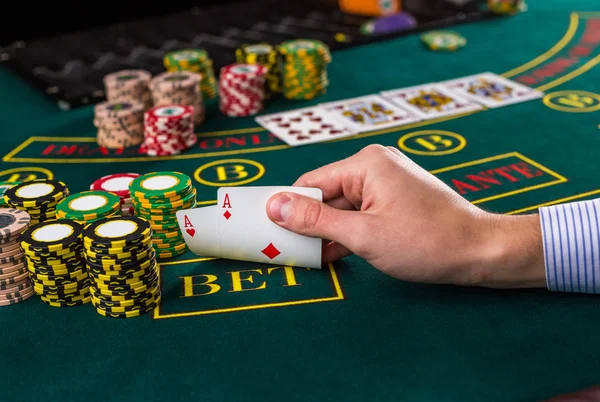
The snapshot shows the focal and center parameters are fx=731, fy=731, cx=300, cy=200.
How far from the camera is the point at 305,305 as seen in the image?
1873 mm

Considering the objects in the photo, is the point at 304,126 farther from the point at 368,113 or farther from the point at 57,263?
the point at 57,263

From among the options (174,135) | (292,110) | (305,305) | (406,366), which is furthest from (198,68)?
(406,366)

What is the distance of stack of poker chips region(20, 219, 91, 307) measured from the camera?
187cm

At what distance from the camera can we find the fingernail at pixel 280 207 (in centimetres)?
190

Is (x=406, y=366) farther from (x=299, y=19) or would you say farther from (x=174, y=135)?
(x=299, y=19)

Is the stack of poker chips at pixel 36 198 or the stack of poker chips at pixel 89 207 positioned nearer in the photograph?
the stack of poker chips at pixel 89 207

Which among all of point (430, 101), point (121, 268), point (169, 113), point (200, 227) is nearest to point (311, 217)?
point (200, 227)

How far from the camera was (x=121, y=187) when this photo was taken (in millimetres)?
2395

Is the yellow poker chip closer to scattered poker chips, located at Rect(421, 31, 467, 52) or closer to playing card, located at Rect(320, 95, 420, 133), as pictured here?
playing card, located at Rect(320, 95, 420, 133)

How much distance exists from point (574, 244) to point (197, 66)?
2.37 metres

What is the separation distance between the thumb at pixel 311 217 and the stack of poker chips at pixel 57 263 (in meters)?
0.52

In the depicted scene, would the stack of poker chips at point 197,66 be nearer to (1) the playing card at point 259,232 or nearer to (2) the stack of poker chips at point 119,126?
(2) the stack of poker chips at point 119,126

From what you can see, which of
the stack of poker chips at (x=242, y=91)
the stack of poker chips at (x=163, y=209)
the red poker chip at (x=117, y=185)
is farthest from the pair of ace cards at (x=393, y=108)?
the stack of poker chips at (x=163, y=209)

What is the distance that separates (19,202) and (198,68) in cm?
173
